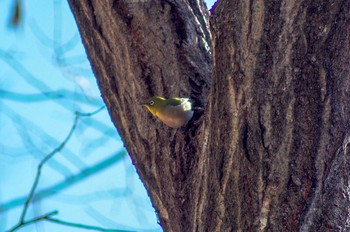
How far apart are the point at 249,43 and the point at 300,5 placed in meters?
0.19

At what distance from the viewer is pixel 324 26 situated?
1.81 m

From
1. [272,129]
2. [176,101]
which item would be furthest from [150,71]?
[272,129]

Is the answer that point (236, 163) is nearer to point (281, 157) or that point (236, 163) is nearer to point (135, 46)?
point (281, 157)

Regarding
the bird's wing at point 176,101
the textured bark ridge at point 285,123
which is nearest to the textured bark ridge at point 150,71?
the bird's wing at point 176,101

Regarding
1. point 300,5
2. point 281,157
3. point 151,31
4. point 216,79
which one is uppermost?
point 151,31

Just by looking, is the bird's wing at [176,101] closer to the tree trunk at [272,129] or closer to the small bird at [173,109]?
the small bird at [173,109]

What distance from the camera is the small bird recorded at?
219 centimetres

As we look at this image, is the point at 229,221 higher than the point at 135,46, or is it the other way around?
the point at 135,46

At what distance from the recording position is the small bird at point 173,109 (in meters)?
2.19

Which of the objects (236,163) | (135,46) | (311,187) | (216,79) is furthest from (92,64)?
(311,187)

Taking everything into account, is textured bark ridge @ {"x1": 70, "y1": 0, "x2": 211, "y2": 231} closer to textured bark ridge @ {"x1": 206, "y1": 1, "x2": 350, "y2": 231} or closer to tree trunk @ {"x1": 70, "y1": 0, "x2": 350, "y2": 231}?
tree trunk @ {"x1": 70, "y1": 0, "x2": 350, "y2": 231}

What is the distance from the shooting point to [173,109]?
85.4 inches

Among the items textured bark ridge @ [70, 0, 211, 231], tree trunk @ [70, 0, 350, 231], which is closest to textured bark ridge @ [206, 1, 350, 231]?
tree trunk @ [70, 0, 350, 231]

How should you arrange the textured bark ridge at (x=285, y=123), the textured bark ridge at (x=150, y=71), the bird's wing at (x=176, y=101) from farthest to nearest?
the bird's wing at (x=176, y=101) → the textured bark ridge at (x=150, y=71) → the textured bark ridge at (x=285, y=123)
